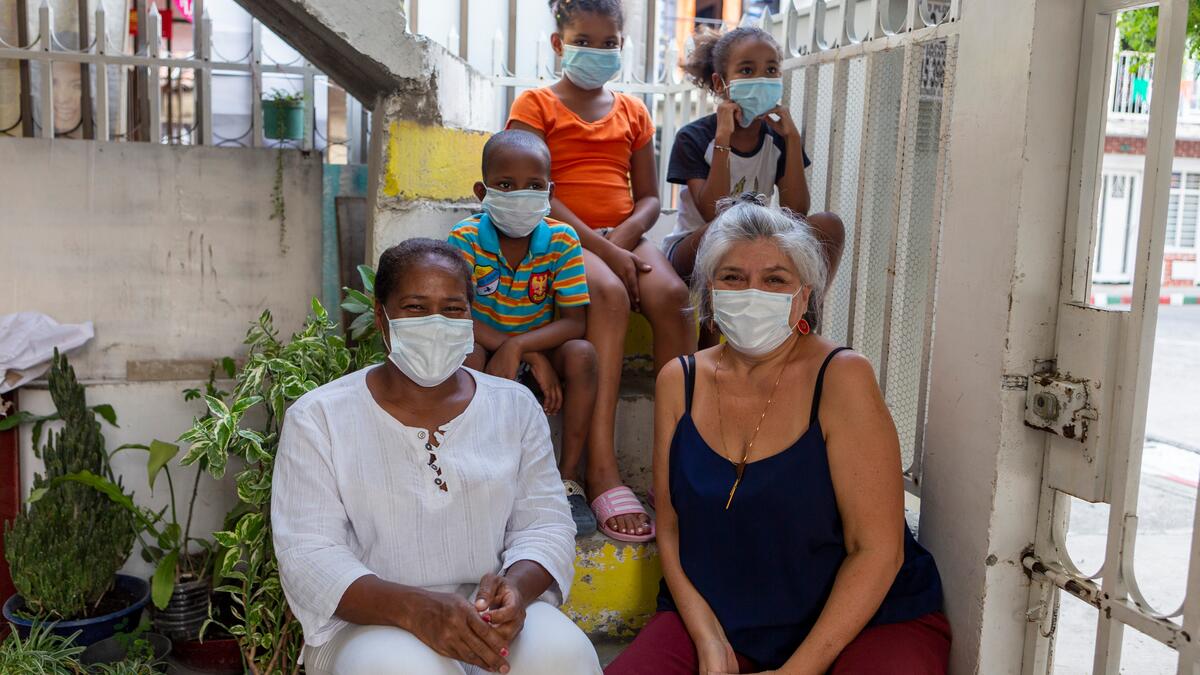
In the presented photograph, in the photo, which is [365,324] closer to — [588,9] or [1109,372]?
[588,9]

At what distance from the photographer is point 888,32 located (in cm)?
316

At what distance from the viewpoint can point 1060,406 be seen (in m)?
2.17

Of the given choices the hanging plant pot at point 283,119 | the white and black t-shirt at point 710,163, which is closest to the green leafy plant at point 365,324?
the white and black t-shirt at point 710,163

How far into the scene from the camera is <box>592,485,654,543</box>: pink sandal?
2879 mm

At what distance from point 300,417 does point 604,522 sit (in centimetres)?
99

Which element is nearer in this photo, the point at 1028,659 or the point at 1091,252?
the point at 1091,252

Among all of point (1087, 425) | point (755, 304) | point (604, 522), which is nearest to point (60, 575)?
point (604, 522)

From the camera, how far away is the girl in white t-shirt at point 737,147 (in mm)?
3385

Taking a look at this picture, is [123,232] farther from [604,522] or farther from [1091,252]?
[1091,252]

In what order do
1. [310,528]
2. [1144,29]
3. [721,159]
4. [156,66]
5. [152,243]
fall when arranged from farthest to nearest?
Answer: [1144,29]
[156,66]
[152,243]
[721,159]
[310,528]

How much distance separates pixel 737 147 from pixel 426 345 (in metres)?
1.65

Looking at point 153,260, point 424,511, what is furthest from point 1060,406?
point 153,260

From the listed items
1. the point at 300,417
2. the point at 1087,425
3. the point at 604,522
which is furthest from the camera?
the point at 604,522

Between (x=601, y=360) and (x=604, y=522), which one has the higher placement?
(x=601, y=360)
